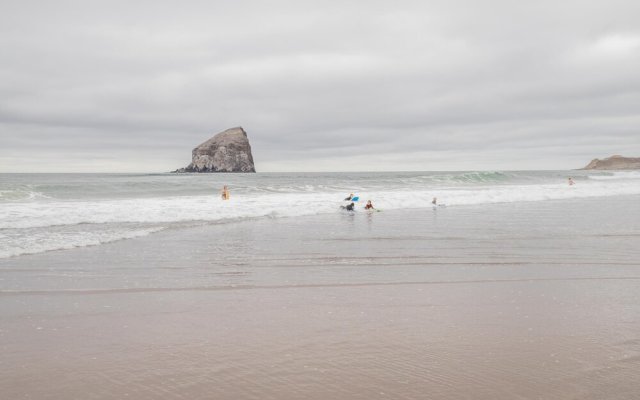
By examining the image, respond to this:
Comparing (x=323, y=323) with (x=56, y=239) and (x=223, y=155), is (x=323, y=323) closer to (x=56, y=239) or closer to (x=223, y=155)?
(x=56, y=239)

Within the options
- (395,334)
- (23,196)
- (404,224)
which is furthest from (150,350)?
(23,196)

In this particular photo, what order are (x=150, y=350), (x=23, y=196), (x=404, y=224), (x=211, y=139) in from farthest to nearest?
(x=211, y=139) < (x=23, y=196) < (x=404, y=224) < (x=150, y=350)

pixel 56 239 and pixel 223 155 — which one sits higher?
pixel 223 155

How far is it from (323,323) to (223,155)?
142736 millimetres

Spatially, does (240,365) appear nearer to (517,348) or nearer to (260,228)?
(517,348)

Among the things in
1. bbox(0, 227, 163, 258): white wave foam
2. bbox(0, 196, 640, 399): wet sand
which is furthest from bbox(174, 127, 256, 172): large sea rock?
bbox(0, 196, 640, 399): wet sand

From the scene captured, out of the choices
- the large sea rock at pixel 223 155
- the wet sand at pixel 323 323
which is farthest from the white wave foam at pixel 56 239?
the large sea rock at pixel 223 155

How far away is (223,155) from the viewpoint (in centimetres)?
14450

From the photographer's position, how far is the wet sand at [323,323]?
3.98m

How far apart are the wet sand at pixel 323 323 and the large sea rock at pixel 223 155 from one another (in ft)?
448

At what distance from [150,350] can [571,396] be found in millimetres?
3722

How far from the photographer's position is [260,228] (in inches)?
618

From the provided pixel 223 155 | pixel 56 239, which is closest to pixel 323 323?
pixel 56 239

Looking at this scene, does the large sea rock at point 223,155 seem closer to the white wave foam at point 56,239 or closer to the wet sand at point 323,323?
the white wave foam at point 56,239
